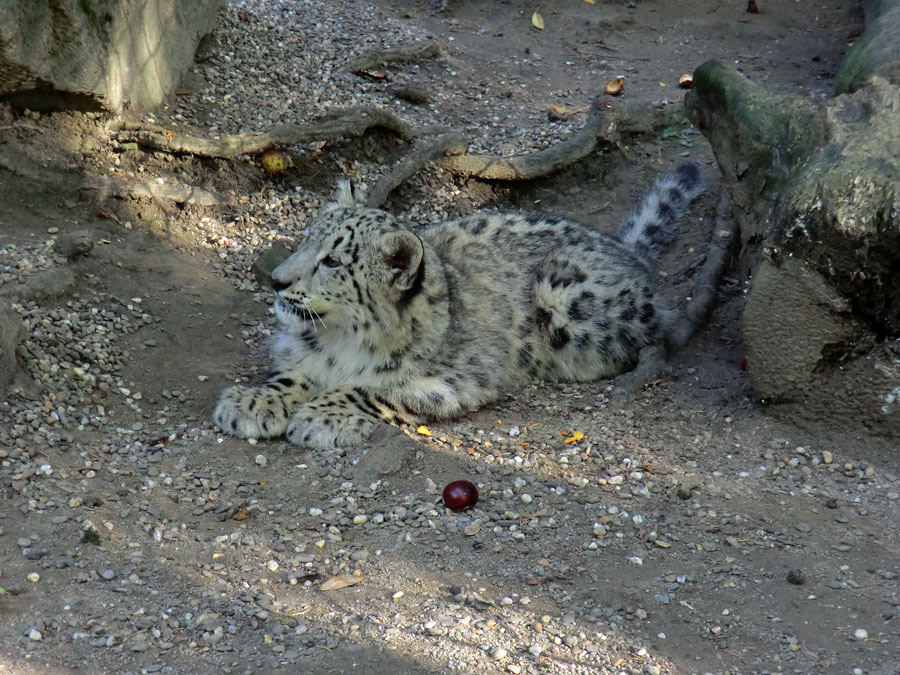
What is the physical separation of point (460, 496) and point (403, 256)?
4.92 ft

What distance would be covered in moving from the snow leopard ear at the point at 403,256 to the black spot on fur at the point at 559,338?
42.9 inches

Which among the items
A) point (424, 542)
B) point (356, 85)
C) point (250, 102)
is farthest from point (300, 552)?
point (356, 85)

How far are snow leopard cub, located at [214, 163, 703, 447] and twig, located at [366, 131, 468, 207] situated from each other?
1.12 meters

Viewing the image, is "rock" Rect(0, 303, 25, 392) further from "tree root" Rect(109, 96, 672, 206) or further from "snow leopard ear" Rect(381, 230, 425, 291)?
"tree root" Rect(109, 96, 672, 206)

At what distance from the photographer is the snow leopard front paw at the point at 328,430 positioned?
5.30 m

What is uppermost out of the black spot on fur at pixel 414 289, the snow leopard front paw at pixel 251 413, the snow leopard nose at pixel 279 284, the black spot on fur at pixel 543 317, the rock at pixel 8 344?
the black spot on fur at pixel 414 289

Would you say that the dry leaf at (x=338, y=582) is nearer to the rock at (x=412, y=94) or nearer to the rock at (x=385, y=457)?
the rock at (x=385, y=457)

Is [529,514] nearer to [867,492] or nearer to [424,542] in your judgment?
[424,542]

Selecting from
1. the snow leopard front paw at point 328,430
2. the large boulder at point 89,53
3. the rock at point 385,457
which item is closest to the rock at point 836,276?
the rock at point 385,457

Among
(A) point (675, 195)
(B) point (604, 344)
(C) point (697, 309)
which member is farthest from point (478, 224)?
(A) point (675, 195)

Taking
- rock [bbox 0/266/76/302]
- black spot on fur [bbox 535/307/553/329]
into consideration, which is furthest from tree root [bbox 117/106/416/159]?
black spot on fur [bbox 535/307/553/329]

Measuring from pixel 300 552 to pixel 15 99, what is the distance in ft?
12.1

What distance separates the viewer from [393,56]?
29.9 feet

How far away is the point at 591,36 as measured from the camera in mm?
10594
